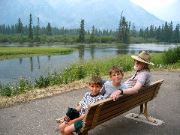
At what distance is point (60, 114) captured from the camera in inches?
334

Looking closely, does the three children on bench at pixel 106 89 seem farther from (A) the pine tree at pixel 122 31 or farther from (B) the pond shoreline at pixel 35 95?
(A) the pine tree at pixel 122 31

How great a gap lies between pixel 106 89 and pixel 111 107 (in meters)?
0.44

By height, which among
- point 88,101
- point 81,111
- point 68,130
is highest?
point 88,101

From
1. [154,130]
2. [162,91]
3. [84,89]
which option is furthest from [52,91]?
[154,130]

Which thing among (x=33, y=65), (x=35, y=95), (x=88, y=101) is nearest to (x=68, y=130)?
(x=88, y=101)

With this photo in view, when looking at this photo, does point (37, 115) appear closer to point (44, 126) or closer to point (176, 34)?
point (44, 126)

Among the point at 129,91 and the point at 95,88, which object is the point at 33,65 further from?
the point at 95,88

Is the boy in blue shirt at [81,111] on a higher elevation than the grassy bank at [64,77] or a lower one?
higher

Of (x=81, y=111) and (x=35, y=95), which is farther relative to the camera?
(x=35, y=95)

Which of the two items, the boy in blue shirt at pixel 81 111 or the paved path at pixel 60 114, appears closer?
the boy in blue shirt at pixel 81 111

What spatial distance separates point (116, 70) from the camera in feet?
20.4

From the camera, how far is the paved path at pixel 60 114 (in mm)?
7125

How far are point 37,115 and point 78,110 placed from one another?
8.08ft

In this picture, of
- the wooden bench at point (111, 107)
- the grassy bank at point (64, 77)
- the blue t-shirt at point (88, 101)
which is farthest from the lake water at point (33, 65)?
the blue t-shirt at point (88, 101)
